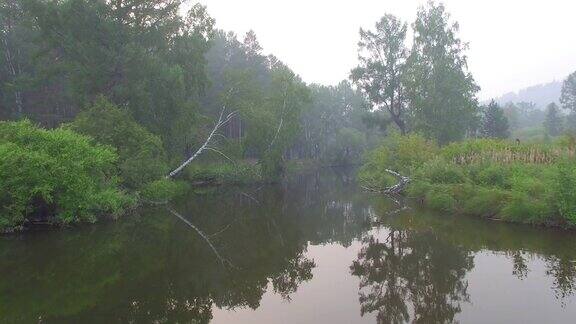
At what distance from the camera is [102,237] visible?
57.3 feet

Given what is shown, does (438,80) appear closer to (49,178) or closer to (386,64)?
(386,64)

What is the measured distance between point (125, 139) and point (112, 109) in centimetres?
211

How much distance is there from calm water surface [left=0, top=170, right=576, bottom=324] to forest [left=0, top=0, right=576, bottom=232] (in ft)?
6.06

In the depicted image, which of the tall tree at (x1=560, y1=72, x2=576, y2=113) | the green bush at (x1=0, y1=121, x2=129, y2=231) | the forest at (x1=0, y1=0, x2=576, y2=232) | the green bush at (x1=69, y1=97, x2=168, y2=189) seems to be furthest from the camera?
the tall tree at (x1=560, y1=72, x2=576, y2=113)

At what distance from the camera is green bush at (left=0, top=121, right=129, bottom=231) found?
16.9 metres

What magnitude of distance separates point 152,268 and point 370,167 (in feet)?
96.8

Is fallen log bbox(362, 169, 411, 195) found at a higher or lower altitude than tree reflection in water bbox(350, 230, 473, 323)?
higher

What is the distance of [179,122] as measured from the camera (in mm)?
34219

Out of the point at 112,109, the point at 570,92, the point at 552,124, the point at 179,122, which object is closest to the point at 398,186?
the point at 179,122

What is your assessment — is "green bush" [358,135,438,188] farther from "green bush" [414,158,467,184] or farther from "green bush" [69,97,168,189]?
"green bush" [69,97,168,189]

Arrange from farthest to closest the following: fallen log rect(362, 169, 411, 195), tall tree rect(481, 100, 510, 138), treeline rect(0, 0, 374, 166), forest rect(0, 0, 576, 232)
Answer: tall tree rect(481, 100, 510, 138)
treeline rect(0, 0, 374, 166)
fallen log rect(362, 169, 411, 195)
forest rect(0, 0, 576, 232)

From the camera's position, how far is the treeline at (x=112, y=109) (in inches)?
725

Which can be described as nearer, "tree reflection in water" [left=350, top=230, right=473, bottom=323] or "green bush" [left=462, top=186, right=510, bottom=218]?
"tree reflection in water" [left=350, top=230, right=473, bottom=323]

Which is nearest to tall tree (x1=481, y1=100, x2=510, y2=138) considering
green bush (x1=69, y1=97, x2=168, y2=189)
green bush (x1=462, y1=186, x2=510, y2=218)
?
green bush (x1=462, y1=186, x2=510, y2=218)
